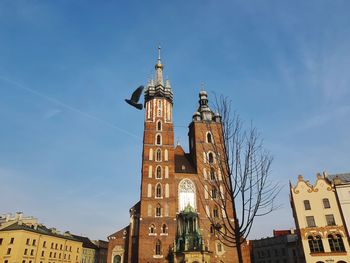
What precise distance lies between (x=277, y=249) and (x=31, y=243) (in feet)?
155

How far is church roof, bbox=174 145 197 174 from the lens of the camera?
141 ft

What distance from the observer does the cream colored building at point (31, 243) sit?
44.1 metres

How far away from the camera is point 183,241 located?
35688mm

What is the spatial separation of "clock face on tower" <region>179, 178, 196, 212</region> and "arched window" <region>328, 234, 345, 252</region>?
17.2 meters

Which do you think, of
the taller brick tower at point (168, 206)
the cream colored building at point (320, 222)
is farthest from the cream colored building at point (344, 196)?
the taller brick tower at point (168, 206)

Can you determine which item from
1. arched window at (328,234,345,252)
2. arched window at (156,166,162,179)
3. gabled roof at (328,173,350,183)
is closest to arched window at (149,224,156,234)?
arched window at (156,166,162,179)

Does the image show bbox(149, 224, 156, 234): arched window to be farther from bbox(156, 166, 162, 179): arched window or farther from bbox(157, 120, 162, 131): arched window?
bbox(157, 120, 162, 131): arched window

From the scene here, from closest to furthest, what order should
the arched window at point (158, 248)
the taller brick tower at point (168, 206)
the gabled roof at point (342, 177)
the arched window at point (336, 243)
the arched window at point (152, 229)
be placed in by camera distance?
1. the arched window at point (336, 243)
2. the gabled roof at point (342, 177)
3. the taller brick tower at point (168, 206)
4. the arched window at point (158, 248)
5. the arched window at point (152, 229)

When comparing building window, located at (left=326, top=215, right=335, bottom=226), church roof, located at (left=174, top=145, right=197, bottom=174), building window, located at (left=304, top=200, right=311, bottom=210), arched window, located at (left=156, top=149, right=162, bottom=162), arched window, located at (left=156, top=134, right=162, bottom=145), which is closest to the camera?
building window, located at (left=326, top=215, right=335, bottom=226)

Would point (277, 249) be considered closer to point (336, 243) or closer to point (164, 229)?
point (336, 243)

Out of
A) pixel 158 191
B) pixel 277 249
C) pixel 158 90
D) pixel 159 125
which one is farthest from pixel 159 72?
pixel 277 249

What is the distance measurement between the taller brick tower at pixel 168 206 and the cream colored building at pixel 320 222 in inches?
358

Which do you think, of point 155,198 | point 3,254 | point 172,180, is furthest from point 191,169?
point 3,254

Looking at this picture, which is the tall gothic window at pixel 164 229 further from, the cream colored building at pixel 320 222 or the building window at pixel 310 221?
the building window at pixel 310 221
